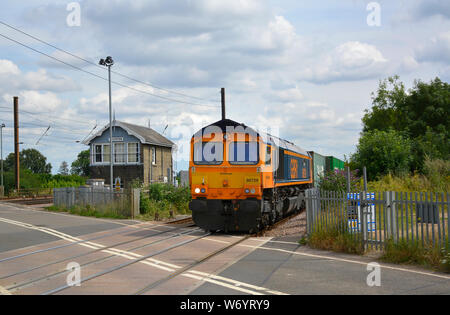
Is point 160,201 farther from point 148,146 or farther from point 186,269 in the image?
point 148,146

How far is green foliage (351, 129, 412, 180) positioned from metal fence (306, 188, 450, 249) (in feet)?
43.9

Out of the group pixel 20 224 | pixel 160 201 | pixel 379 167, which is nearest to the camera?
pixel 20 224

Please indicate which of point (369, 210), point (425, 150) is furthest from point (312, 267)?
point (425, 150)

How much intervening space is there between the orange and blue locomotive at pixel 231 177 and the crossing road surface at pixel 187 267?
0.68 metres

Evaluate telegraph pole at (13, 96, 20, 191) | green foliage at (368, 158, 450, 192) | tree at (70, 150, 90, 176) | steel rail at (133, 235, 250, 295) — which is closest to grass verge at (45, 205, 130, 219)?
steel rail at (133, 235, 250, 295)

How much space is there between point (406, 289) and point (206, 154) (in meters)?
9.38

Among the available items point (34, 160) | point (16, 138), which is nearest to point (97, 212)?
point (16, 138)

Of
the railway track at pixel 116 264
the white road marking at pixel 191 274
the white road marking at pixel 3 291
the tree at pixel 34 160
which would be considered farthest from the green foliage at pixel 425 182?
the tree at pixel 34 160

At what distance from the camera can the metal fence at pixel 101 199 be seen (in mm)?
22188

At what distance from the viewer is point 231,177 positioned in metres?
15.9

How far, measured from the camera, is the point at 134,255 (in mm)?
11648

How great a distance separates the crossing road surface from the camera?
8.11 meters

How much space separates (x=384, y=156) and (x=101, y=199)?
14.9 metres

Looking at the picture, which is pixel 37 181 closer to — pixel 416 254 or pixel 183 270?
pixel 183 270
